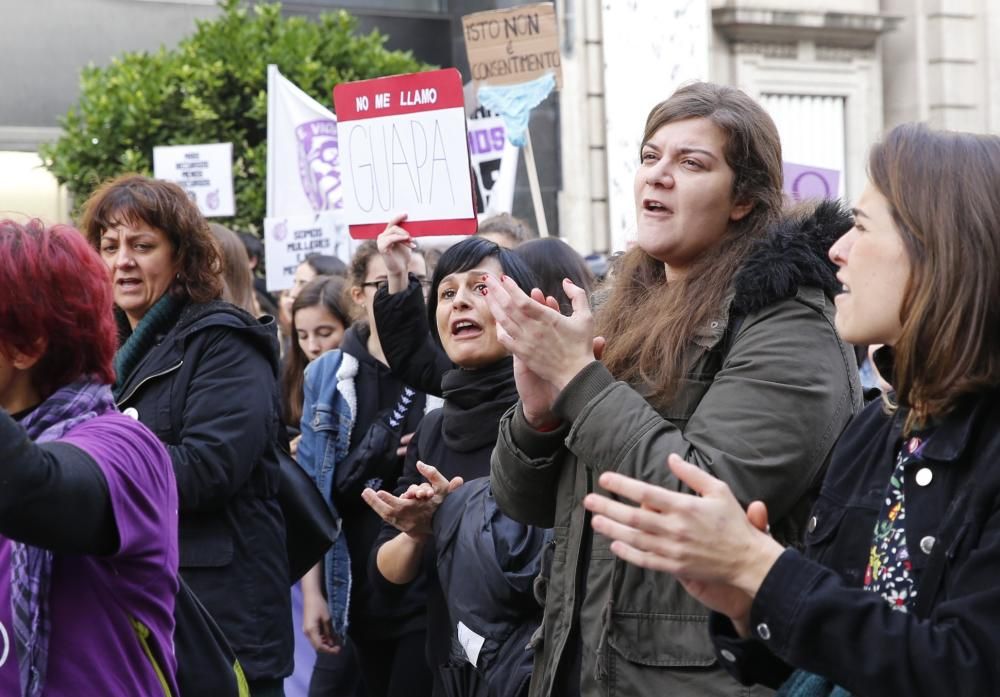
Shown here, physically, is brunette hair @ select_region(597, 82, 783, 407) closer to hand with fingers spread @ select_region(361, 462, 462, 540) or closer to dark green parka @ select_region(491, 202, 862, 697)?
dark green parka @ select_region(491, 202, 862, 697)

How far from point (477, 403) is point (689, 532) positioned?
2278mm

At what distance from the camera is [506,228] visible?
5285 millimetres

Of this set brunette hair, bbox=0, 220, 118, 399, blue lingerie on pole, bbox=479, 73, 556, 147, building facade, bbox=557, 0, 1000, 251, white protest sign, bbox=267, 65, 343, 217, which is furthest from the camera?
building facade, bbox=557, 0, 1000, 251

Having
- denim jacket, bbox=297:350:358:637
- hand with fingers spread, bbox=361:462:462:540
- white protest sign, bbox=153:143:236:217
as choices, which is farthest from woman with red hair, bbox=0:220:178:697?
white protest sign, bbox=153:143:236:217

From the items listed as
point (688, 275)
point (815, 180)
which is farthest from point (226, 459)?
point (815, 180)

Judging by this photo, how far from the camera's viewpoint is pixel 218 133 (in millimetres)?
10984

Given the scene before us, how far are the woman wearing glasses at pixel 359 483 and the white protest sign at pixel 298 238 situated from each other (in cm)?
265

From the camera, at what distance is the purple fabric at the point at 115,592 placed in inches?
102

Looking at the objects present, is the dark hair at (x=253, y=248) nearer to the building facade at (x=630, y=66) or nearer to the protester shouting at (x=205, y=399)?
the building facade at (x=630, y=66)

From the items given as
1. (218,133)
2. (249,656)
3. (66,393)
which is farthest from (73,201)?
(66,393)

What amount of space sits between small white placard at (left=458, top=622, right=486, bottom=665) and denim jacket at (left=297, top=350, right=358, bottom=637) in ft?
4.74

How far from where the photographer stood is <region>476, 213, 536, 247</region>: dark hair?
5.26m

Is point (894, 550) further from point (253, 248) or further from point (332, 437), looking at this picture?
point (253, 248)

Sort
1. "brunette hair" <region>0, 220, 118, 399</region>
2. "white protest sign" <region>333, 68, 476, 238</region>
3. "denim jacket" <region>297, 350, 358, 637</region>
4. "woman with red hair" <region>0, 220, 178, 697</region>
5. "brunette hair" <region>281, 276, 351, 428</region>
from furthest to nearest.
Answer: "brunette hair" <region>281, 276, 351, 428</region> < "denim jacket" <region>297, 350, 358, 637</region> < "white protest sign" <region>333, 68, 476, 238</region> < "brunette hair" <region>0, 220, 118, 399</region> < "woman with red hair" <region>0, 220, 178, 697</region>
